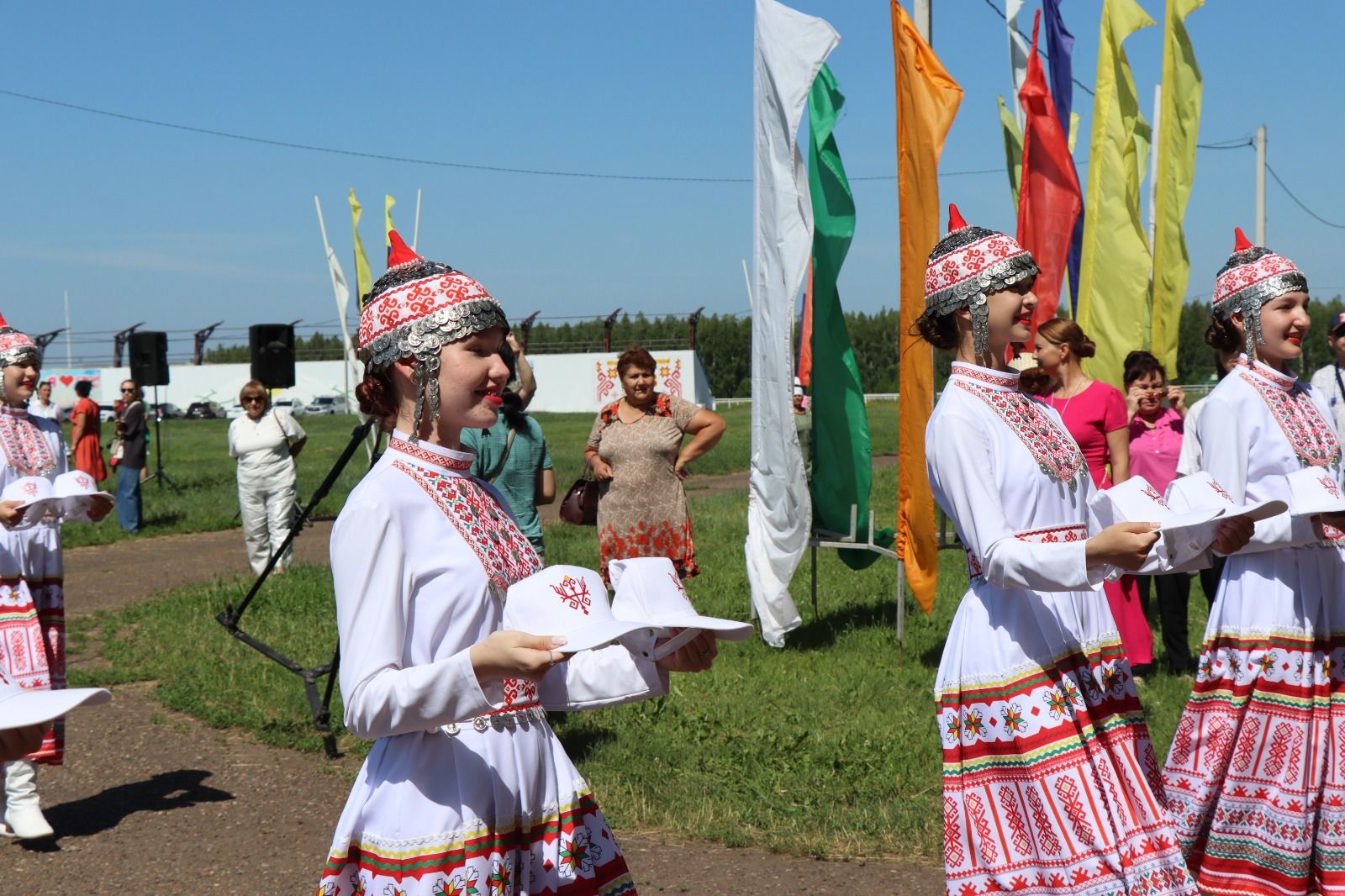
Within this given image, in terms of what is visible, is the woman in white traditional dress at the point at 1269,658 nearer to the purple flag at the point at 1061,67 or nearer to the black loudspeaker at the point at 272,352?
the purple flag at the point at 1061,67

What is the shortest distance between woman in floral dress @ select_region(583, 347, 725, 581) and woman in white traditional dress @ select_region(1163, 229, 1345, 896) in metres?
3.96

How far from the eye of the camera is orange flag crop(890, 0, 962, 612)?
7910mm

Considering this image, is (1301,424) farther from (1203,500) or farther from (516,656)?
(516,656)

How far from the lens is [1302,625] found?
455 cm

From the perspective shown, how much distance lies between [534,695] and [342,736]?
563 cm

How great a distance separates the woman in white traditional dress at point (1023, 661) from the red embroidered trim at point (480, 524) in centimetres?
123

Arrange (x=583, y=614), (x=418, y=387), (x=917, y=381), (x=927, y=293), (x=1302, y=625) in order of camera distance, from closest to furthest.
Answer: (x=583, y=614) → (x=418, y=387) → (x=927, y=293) → (x=1302, y=625) → (x=917, y=381)

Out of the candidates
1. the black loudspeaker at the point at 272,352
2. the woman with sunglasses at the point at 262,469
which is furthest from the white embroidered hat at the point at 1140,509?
the black loudspeaker at the point at 272,352

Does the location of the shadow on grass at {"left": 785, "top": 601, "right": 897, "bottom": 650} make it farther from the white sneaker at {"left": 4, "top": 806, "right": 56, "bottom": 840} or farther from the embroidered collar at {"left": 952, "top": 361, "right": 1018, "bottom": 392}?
the embroidered collar at {"left": 952, "top": 361, "right": 1018, "bottom": 392}

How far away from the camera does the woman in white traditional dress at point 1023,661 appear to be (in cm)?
342

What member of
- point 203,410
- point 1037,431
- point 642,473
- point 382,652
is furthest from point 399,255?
point 203,410

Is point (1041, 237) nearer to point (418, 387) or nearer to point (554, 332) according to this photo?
point (418, 387)

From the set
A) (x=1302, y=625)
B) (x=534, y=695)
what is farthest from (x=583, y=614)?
(x=1302, y=625)

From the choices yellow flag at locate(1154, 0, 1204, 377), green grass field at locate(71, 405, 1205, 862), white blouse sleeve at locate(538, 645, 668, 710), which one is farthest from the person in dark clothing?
white blouse sleeve at locate(538, 645, 668, 710)
